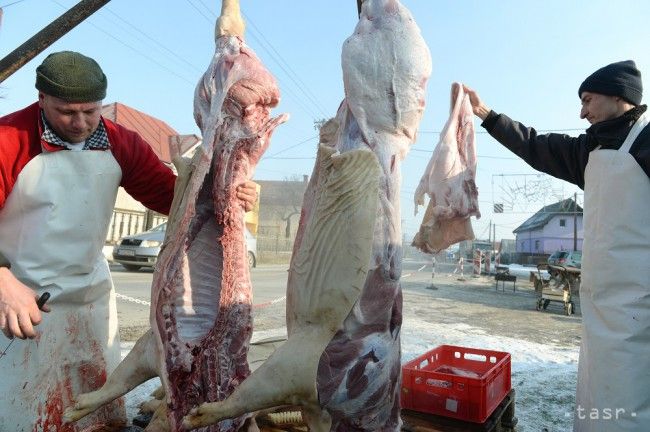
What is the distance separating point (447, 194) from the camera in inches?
89.7

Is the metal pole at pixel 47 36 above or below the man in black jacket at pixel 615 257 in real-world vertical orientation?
above

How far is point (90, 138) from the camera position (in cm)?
240

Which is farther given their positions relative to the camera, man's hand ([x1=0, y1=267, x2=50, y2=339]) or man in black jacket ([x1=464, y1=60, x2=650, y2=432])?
man in black jacket ([x1=464, y1=60, x2=650, y2=432])

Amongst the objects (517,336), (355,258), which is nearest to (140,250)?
(517,336)

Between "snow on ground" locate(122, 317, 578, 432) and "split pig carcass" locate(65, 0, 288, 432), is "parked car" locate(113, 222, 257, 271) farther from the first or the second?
"split pig carcass" locate(65, 0, 288, 432)

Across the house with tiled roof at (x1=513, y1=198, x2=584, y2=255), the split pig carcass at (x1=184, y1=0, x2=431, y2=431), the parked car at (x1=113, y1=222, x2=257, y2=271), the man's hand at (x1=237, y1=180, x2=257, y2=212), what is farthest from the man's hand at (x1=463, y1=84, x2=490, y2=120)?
the house with tiled roof at (x1=513, y1=198, x2=584, y2=255)

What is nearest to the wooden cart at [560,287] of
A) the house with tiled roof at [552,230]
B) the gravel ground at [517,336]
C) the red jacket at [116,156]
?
the gravel ground at [517,336]

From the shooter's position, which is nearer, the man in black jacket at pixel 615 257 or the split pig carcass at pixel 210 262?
the split pig carcass at pixel 210 262

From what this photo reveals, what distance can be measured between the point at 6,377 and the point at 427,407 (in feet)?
7.24

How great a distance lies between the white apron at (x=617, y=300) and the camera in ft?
7.25

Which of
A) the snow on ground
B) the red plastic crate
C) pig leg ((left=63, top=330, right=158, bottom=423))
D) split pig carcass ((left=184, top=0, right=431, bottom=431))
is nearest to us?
split pig carcass ((left=184, top=0, right=431, bottom=431))

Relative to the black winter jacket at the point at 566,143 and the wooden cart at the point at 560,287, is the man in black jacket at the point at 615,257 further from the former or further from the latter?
the wooden cart at the point at 560,287

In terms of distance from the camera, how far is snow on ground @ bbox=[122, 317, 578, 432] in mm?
3395

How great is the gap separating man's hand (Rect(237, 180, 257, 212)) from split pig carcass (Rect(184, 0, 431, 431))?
41 centimetres
